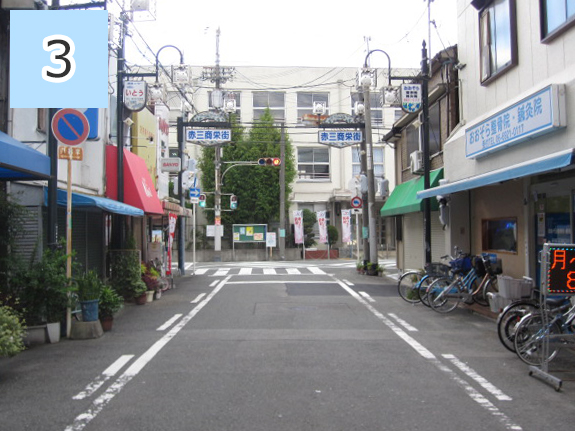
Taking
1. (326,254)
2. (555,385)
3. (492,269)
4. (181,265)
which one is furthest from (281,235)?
(555,385)

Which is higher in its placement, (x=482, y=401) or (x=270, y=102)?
(x=270, y=102)

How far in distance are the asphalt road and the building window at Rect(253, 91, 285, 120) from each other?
31.3 metres

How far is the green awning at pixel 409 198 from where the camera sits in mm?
17322

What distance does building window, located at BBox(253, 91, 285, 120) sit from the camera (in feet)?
134

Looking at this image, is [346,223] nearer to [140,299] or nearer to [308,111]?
[308,111]

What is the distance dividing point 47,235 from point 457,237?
11087 mm

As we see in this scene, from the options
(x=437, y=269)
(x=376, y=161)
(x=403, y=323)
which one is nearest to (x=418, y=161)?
(x=437, y=269)

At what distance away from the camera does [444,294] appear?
1151cm

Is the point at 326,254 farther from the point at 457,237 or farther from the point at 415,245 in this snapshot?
the point at 457,237

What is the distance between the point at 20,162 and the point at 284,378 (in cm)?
471

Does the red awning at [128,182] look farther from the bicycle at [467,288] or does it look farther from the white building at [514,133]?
the bicycle at [467,288]

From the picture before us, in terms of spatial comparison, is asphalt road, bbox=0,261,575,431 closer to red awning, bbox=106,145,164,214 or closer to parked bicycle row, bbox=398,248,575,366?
parked bicycle row, bbox=398,248,575,366

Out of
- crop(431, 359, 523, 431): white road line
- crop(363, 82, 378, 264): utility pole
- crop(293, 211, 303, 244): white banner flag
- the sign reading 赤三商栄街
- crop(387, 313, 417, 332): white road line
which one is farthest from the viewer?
crop(293, 211, 303, 244): white banner flag

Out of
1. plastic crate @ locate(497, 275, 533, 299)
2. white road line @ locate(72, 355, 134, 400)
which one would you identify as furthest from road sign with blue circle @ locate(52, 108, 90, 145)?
plastic crate @ locate(497, 275, 533, 299)
